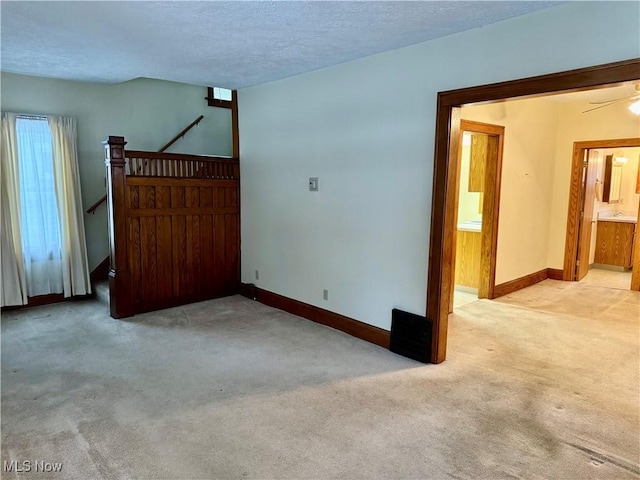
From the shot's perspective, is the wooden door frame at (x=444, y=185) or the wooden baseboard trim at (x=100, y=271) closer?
the wooden door frame at (x=444, y=185)

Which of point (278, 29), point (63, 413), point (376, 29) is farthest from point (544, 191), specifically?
point (63, 413)

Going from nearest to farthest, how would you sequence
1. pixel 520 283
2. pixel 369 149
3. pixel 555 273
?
1. pixel 369 149
2. pixel 520 283
3. pixel 555 273

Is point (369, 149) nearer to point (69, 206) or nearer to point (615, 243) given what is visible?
point (69, 206)

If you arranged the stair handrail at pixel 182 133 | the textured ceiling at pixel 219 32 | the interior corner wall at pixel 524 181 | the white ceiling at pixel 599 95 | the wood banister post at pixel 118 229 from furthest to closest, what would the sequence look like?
1. the stair handrail at pixel 182 133
2. the interior corner wall at pixel 524 181
3. the white ceiling at pixel 599 95
4. the wood banister post at pixel 118 229
5. the textured ceiling at pixel 219 32

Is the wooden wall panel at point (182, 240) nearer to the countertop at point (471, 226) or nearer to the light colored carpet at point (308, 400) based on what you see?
the light colored carpet at point (308, 400)

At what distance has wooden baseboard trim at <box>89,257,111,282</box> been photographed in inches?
209

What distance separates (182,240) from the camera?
16.1ft

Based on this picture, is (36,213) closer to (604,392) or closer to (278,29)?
(278,29)

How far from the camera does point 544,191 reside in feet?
20.0

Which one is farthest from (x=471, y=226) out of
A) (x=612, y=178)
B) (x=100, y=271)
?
(x=100, y=271)

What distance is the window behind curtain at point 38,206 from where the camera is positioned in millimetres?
4594

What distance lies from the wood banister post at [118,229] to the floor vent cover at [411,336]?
2.80 metres

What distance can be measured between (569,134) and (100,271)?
22.1 ft

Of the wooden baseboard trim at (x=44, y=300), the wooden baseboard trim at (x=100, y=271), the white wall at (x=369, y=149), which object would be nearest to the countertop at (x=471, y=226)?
the white wall at (x=369, y=149)
